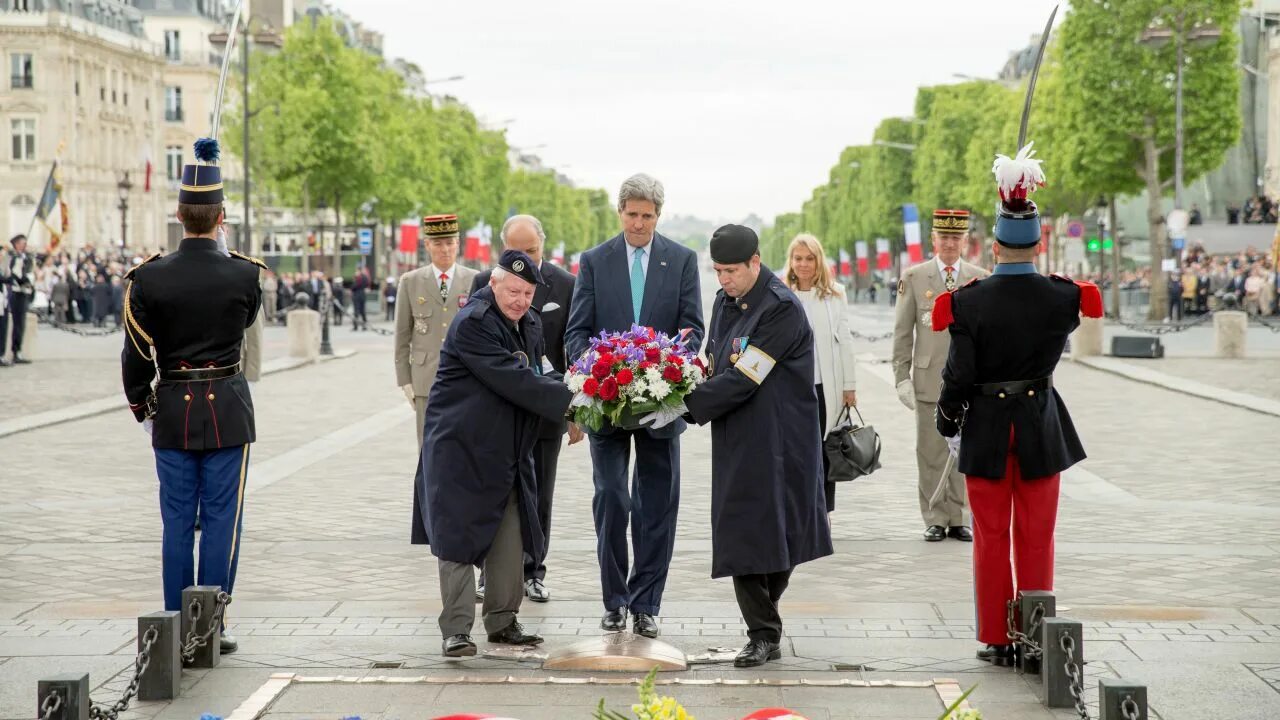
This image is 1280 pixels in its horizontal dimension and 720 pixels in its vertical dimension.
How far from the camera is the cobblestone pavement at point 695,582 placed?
21.8 ft

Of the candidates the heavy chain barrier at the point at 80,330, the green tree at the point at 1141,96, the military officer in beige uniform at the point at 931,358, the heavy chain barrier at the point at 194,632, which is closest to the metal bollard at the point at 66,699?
the heavy chain barrier at the point at 194,632

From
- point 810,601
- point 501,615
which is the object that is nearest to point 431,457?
point 501,615

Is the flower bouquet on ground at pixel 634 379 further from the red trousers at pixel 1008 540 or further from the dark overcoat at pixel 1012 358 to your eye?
Answer: the red trousers at pixel 1008 540

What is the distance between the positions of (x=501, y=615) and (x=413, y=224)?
43.8m

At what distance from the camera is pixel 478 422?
7047 millimetres

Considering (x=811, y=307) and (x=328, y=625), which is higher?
(x=811, y=307)

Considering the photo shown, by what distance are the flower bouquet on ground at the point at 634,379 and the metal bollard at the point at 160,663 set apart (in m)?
1.83

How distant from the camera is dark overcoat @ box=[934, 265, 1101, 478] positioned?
6871mm

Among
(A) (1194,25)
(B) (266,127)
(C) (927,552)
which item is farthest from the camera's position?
(B) (266,127)


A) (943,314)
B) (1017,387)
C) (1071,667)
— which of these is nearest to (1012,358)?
(1017,387)

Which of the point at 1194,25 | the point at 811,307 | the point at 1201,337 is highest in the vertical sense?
the point at 1194,25

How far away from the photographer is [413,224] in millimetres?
50312

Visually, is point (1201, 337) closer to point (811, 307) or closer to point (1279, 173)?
point (811, 307)

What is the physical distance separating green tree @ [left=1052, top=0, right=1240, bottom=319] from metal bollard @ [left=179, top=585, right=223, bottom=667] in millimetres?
41033
